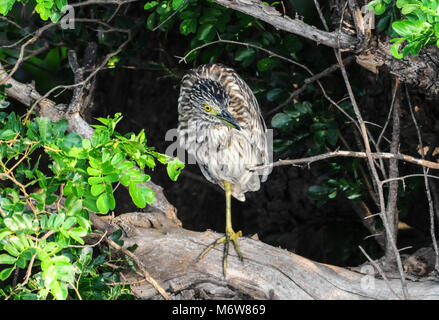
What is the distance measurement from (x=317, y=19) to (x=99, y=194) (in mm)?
1592

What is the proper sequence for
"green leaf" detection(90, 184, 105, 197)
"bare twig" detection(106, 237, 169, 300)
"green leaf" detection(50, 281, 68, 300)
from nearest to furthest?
"green leaf" detection(50, 281, 68, 300) < "green leaf" detection(90, 184, 105, 197) < "bare twig" detection(106, 237, 169, 300)

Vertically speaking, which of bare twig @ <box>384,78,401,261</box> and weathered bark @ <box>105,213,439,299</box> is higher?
bare twig @ <box>384,78,401,261</box>

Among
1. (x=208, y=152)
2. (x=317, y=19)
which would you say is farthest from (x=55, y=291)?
(x=317, y=19)

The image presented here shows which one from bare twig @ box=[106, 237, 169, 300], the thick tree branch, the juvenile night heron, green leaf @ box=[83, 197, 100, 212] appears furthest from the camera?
the juvenile night heron

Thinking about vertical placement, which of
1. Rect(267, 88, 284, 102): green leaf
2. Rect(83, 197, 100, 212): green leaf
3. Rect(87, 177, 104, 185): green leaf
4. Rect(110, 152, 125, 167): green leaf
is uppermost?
Rect(267, 88, 284, 102): green leaf

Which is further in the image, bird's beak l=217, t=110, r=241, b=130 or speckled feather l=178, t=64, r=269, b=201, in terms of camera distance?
speckled feather l=178, t=64, r=269, b=201

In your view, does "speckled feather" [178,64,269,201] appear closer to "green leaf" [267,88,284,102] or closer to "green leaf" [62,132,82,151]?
"green leaf" [267,88,284,102]

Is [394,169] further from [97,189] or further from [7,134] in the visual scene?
[7,134]

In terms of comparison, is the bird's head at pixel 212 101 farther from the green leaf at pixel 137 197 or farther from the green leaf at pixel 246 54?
the green leaf at pixel 137 197

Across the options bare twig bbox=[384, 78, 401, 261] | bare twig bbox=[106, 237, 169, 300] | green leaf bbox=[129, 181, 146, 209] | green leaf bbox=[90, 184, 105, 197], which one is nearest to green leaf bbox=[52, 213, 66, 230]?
green leaf bbox=[90, 184, 105, 197]

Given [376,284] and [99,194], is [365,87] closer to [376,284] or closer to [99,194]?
[376,284]

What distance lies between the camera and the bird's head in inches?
119

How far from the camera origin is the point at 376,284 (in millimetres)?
2811

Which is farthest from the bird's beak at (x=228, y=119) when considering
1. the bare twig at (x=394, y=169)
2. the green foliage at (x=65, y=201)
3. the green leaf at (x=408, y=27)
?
the green leaf at (x=408, y=27)
